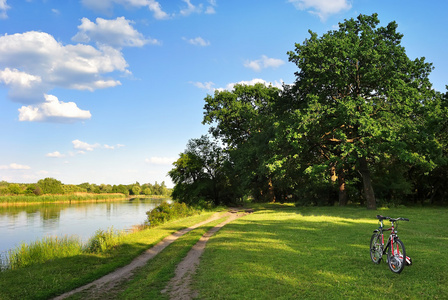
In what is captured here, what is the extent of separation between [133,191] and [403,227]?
479 feet

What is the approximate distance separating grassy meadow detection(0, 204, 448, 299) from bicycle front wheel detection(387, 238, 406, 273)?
0.24 metres

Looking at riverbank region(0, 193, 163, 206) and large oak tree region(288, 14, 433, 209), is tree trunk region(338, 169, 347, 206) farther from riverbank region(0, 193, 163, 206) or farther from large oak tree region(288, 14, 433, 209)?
riverbank region(0, 193, 163, 206)

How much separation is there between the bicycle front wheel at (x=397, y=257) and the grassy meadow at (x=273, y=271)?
24cm

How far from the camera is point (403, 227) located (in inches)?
655

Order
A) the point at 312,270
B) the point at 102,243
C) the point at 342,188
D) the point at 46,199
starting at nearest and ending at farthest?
the point at 312,270 → the point at 102,243 → the point at 342,188 → the point at 46,199

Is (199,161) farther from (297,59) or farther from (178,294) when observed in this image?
(178,294)

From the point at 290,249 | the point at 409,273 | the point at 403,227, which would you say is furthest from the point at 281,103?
the point at 409,273

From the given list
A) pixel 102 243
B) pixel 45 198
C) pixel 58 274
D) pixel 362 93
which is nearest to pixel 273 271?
pixel 58 274

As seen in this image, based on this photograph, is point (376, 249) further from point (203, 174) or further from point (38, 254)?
point (203, 174)

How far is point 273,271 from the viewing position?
880cm

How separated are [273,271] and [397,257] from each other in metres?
3.42

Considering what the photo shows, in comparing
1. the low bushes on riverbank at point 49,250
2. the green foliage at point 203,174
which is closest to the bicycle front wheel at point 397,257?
the low bushes on riverbank at point 49,250

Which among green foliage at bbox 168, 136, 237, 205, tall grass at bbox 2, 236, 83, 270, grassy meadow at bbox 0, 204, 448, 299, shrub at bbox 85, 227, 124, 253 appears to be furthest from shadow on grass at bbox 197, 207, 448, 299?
green foliage at bbox 168, 136, 237, 205

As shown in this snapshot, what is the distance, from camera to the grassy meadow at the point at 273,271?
7.10 m
